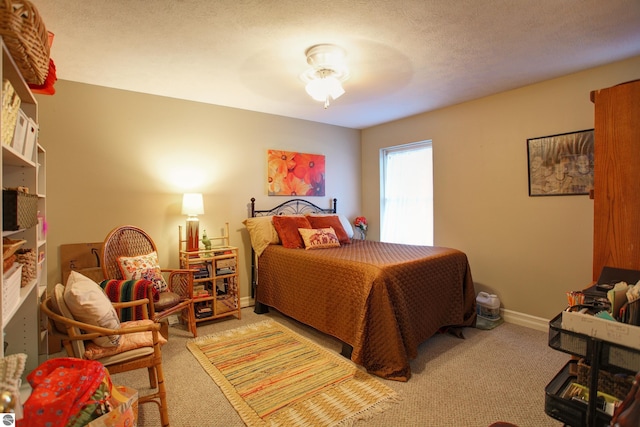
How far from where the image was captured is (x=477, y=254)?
3578mm

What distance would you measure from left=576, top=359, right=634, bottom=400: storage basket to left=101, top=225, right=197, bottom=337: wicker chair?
2.61 metres

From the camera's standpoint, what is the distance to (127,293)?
7.80 feet

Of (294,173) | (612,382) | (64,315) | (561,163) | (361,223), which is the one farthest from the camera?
(361,223)

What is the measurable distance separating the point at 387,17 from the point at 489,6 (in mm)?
588

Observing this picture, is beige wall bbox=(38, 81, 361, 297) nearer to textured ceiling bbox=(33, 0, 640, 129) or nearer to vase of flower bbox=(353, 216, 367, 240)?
textured ceiling bbox=(33, 0, 640, 129)

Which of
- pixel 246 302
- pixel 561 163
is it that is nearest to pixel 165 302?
pixel 246 302

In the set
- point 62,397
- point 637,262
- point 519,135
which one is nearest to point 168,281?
point 62,397

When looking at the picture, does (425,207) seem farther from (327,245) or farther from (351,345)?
(351,345)

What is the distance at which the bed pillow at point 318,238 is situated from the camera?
11.0ft

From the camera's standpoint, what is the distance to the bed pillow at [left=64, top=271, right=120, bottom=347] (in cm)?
164

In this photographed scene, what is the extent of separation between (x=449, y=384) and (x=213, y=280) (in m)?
2.30

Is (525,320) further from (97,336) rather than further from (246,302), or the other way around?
(97,336)

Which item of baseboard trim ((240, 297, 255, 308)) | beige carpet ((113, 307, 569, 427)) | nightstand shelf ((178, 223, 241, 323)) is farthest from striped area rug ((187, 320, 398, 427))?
baseboard trim ((240, 297, 255, 308))

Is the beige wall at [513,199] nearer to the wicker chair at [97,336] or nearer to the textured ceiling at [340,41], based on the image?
the textured ceiling at [340,41]
